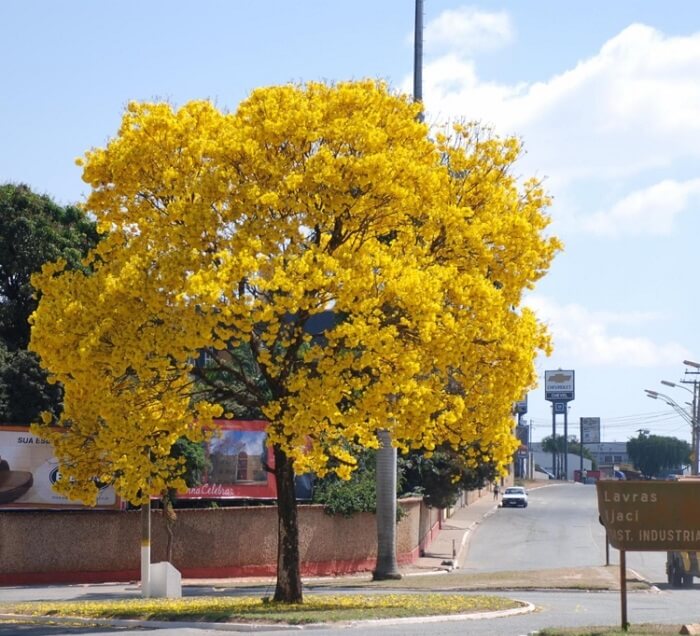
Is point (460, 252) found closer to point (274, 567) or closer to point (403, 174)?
point (403, 174)

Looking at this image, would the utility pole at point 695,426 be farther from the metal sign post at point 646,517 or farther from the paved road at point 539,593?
the metal sign post at point 646,517

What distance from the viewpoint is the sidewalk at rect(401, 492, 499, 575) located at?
44.7 metres

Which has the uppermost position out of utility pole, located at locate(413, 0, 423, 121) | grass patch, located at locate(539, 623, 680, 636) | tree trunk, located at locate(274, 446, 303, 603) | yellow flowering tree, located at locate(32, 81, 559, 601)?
utility pole, located at locate(413, 0, 423, 121)

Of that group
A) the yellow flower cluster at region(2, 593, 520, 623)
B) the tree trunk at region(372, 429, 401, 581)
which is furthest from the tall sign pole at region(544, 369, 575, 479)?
the yellow flower cluster at region(2, 593, 520, 623)

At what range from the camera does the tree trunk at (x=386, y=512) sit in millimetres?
34281

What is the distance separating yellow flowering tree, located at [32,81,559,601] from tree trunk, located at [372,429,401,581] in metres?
12.4

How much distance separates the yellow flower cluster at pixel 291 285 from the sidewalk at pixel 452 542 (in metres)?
22.5

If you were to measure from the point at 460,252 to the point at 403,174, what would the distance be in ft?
6.91

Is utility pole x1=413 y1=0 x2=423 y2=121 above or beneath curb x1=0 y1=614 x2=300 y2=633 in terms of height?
above

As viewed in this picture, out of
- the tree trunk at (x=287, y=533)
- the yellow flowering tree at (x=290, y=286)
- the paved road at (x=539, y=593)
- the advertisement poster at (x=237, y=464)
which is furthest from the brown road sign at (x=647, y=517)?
the advertisement poster at (x=237, y=464)

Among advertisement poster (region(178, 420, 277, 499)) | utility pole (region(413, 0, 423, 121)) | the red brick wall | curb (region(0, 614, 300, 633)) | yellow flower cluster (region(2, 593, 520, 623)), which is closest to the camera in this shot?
curb (region(0, 614, 300, 633))

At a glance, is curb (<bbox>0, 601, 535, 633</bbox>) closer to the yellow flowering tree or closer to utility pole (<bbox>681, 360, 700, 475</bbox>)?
the yellow flowering tree

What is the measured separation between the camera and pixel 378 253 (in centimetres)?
1969

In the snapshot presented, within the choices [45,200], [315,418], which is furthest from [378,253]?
[45,200]
